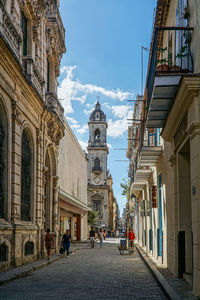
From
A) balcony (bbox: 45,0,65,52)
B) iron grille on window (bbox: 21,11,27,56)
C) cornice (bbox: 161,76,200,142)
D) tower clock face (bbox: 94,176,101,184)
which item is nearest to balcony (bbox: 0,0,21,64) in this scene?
iron grille on window (bbox: 21,11,27,56)

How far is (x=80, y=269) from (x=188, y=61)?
8.74 metres

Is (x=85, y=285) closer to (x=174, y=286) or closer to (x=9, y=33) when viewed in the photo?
(x=174, y=286)

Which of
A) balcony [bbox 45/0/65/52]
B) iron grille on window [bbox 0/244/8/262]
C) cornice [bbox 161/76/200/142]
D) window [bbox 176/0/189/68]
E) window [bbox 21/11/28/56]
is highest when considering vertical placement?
balcony [bbox 45/0/65/52]

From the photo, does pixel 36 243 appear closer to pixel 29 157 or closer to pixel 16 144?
pixel 29 157

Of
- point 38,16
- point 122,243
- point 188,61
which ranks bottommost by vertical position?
point 122,243

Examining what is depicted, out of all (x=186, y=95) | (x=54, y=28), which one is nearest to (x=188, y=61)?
(x=186, y=95)

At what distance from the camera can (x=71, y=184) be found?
38438mm

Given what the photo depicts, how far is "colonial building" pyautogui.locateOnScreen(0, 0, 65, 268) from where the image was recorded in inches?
586

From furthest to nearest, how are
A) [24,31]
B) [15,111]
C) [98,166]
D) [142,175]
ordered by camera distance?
[98,166], [142,175], [24,31], [15,111]

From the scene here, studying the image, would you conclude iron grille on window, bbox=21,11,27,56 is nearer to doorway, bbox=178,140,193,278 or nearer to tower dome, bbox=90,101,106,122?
doorway, bbox=178,140,193,278

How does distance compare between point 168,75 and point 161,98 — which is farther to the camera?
point 161,98

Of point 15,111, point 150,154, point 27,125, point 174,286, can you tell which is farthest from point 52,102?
point 174,286

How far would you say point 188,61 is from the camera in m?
10.0

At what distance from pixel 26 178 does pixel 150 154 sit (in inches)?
200
